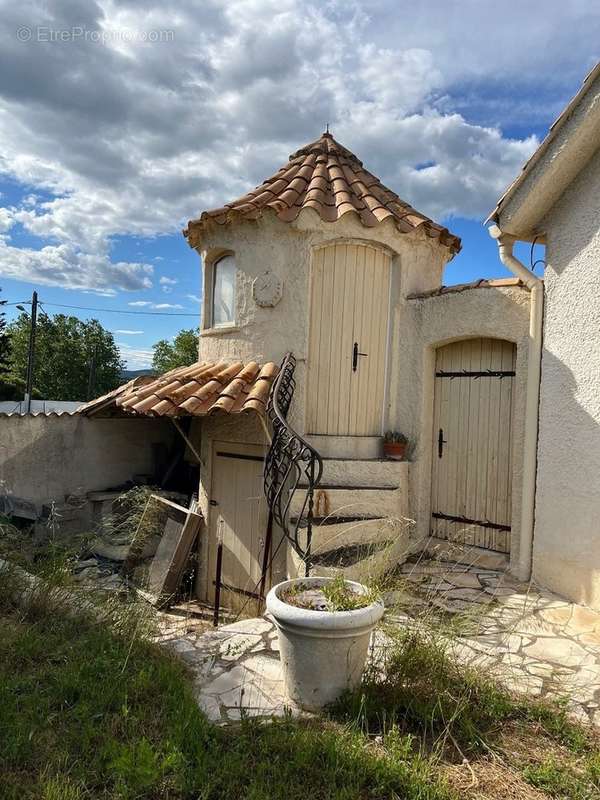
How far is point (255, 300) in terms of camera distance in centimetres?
745

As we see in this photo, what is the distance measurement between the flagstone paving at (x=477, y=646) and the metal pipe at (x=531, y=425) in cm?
42

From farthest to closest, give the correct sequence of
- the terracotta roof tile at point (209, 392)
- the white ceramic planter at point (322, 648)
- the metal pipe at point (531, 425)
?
1. the terracotta roof tile at point (209, 392)
2. the metal pipe at point (531, 425)
3. the white ceramic planter at point (322, 648)

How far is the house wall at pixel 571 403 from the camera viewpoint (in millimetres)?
5422

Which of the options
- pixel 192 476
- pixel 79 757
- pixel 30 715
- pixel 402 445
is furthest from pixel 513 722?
pixel 192 476

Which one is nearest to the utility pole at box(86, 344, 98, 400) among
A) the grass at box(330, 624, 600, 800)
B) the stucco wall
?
the stucco wall

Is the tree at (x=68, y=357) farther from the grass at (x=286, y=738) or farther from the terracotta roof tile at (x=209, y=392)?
the grass at (x=286, y=738)

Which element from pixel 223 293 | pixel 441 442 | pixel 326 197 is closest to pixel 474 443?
pixel 441 442

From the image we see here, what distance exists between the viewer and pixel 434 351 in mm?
7430

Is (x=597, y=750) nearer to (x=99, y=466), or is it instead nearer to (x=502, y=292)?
(x=502, y=292)

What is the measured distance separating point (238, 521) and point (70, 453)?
3.71 m

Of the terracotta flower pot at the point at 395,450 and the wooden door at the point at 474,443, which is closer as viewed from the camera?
the wooden door at the point at 474,443

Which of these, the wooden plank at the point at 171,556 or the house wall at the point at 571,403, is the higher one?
the house wall at the point at 571,403

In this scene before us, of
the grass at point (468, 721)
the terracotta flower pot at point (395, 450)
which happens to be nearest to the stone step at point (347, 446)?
the terracotta flower pot at point (395, 450)

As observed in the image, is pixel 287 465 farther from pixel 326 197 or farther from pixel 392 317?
pixel 326 197
